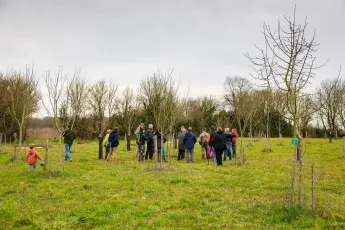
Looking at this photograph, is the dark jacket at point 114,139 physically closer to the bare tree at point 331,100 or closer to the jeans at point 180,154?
the jeans at point 180,154

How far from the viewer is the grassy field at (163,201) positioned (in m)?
5.95

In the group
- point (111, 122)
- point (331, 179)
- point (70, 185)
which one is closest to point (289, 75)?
point (331, 179)

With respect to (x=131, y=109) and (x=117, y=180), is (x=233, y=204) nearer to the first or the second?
(x=117, y=180)

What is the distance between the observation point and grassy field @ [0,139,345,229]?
19.5 feet

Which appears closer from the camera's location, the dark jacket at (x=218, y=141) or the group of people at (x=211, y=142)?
the dark jacket at (x=218, y=141)

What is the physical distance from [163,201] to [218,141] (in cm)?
714

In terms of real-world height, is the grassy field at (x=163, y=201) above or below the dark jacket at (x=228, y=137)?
below

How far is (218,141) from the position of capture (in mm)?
14172

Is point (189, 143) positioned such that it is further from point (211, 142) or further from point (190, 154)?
point (211, 142)

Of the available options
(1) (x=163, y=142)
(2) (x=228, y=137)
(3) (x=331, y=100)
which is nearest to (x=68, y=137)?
(1) (x=163, y=142)

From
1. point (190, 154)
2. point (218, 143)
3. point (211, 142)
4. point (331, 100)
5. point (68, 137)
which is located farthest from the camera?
point (331, 100)

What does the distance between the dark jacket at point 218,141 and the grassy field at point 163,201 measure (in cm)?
237

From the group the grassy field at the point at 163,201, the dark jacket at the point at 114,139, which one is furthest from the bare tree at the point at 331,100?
the dark jacket at the point at 114,139

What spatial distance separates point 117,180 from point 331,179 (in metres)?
7.97
